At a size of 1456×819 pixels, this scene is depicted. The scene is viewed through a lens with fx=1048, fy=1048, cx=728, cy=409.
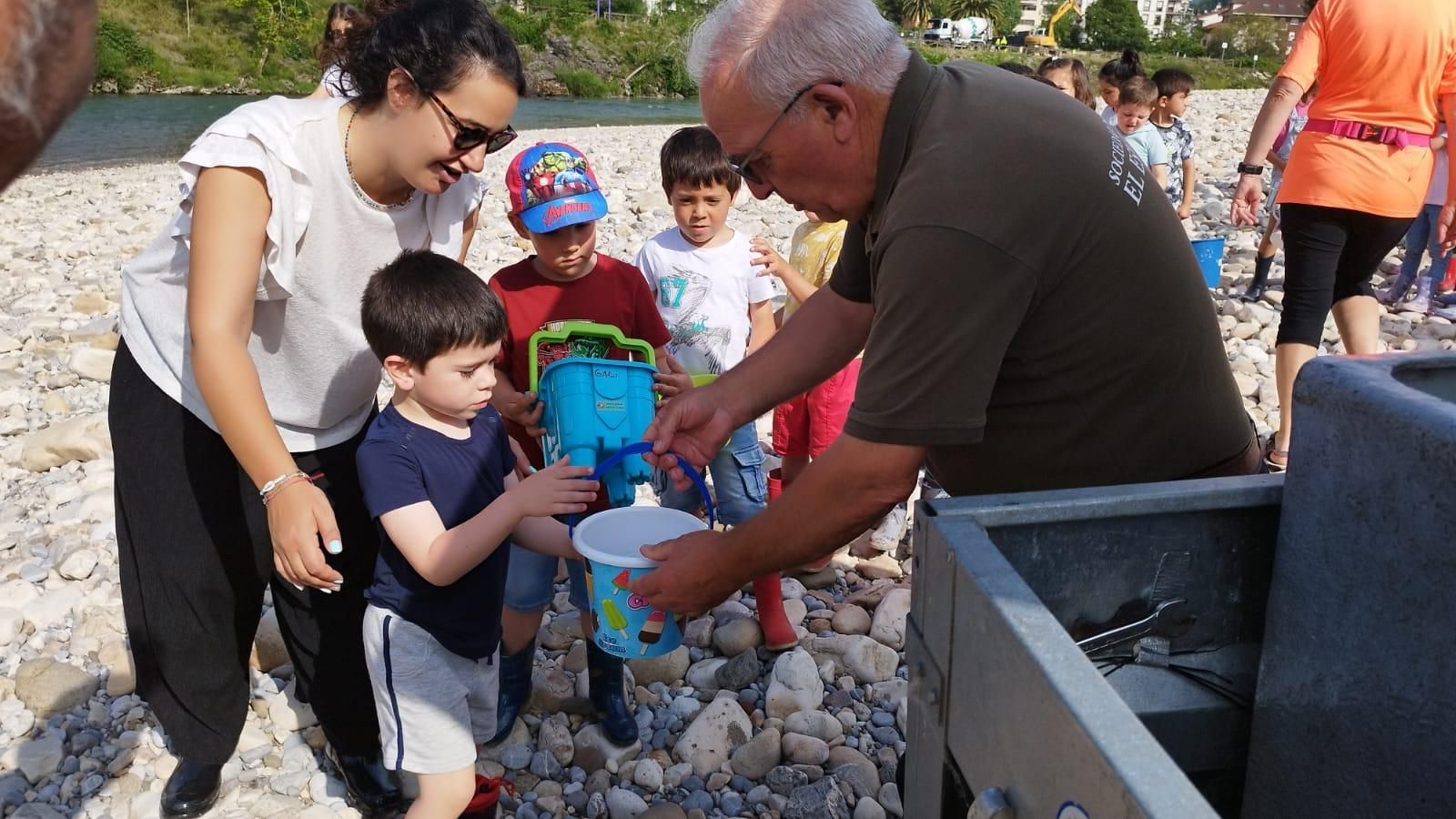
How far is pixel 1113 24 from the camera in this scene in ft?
277

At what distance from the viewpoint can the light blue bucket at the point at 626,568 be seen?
216 cm

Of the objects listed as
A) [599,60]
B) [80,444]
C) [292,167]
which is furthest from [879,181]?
[599,60]

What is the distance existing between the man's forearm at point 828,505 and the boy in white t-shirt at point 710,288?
1.51 meters

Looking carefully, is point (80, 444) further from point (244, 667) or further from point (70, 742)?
point (244, 667)

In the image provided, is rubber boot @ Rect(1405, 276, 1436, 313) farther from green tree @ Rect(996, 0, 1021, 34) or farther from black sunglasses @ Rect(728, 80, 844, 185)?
green tree @ Rect(996, 0, 1021, 34)

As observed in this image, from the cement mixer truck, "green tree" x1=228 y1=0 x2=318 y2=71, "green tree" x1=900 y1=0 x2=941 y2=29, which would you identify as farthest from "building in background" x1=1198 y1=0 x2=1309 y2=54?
"green tree" x1=228 y1=0 x2=318 y2=71

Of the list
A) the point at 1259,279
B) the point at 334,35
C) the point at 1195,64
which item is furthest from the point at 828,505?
the point at 1195,64

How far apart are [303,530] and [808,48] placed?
131cm

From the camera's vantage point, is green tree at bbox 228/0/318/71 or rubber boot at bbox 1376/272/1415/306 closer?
rubber boot at bbox 1376/272/1415/306

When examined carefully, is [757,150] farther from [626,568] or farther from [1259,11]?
[1259,11]

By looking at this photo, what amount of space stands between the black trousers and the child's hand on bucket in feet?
2.06

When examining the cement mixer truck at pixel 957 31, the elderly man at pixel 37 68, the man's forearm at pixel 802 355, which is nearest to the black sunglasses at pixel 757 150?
the man's forearm at pixel 802 355

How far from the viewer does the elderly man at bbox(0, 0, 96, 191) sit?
611 millimetres

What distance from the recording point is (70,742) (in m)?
2.98
